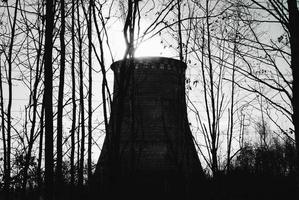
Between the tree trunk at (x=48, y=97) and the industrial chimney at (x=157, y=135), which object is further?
the industrial chimney at (x=157, y=135)

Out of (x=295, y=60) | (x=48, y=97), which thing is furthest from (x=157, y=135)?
(x=295, y=60)

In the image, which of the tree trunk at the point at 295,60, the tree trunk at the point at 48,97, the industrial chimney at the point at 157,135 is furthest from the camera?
the industrial chimney at the point at 157,135

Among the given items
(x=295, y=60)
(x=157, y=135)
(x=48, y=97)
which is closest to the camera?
(x=295, y=60)

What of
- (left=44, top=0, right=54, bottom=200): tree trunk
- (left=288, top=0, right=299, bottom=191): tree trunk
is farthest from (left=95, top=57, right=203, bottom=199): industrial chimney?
(left=288, top=0, right=299, bottom=191): tree trunk

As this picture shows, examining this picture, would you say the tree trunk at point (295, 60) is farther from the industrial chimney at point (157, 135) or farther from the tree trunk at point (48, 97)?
the industrial chimney at point (157, 135)

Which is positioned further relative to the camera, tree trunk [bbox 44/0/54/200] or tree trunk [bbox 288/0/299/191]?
tree trunk [bbox 44/0/54/200]

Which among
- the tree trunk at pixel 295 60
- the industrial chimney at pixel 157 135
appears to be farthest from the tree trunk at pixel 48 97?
the industrial chimney at pixel 157 135

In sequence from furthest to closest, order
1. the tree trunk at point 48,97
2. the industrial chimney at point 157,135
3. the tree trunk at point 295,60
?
the industrial chimney at point 157,135, the tree trunk at point 48,97, the tree trunk at point 295,60

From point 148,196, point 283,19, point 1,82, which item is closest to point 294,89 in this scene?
point 283,19

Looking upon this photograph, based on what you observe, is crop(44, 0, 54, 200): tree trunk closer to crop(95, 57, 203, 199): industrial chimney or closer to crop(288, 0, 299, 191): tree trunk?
crop(288, 0, 299, 191): tree trunk

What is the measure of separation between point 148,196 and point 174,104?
4.52 meters

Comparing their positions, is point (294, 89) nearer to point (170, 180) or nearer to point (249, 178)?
point (249, 178)

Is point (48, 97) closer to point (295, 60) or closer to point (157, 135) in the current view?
point (295, 60)

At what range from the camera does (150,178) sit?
12273 millimetres
